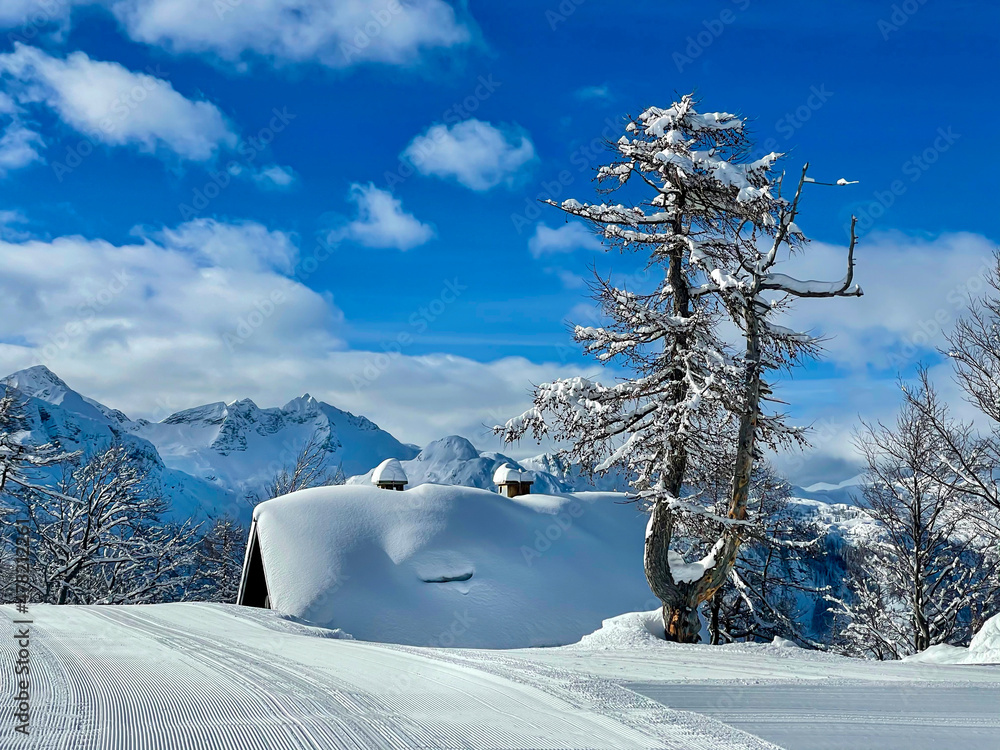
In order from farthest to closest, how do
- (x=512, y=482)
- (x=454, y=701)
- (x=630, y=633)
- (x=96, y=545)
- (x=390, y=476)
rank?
(x=512, y=482) → (x=390, y=476) → (x=96, y=545) → (x=630, y=633) → (x=454, y=701)

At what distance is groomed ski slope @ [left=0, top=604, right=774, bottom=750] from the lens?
8.23ft

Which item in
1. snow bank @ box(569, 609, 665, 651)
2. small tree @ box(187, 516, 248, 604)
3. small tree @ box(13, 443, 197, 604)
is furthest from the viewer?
small tree @ box(187, 516, 248, 604)

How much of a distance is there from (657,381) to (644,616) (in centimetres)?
345

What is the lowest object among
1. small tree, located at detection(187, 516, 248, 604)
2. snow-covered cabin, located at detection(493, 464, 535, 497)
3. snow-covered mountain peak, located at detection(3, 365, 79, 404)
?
small tree, located at detection(187, 516, 248, 604)

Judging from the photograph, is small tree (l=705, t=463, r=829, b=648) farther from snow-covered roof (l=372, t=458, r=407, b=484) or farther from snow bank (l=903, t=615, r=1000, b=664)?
snow-covered roof (l=372, t=458, r=407, b=484)

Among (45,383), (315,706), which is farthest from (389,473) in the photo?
(45,383)

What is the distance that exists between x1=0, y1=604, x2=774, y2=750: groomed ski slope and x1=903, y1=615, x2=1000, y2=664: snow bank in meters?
6.46

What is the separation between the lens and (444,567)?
62.6ft

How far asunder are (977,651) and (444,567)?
13.1 m

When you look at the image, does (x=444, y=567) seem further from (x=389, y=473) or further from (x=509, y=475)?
(x=509, y=475)

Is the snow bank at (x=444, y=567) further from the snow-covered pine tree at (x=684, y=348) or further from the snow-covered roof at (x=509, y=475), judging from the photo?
the snow-covered pine tree at (x=684, y=348)

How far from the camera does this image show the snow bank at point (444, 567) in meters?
17.2

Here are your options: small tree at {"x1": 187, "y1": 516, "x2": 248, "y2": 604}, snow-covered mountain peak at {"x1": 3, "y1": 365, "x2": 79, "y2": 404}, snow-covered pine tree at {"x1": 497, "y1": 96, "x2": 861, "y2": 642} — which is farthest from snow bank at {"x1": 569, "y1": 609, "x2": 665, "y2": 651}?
snow-covered mountain peak at {"x1": 3, "y1": 365, "x2": 79, "y2": 404}

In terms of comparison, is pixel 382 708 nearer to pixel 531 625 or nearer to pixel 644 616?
pixel 644 616
